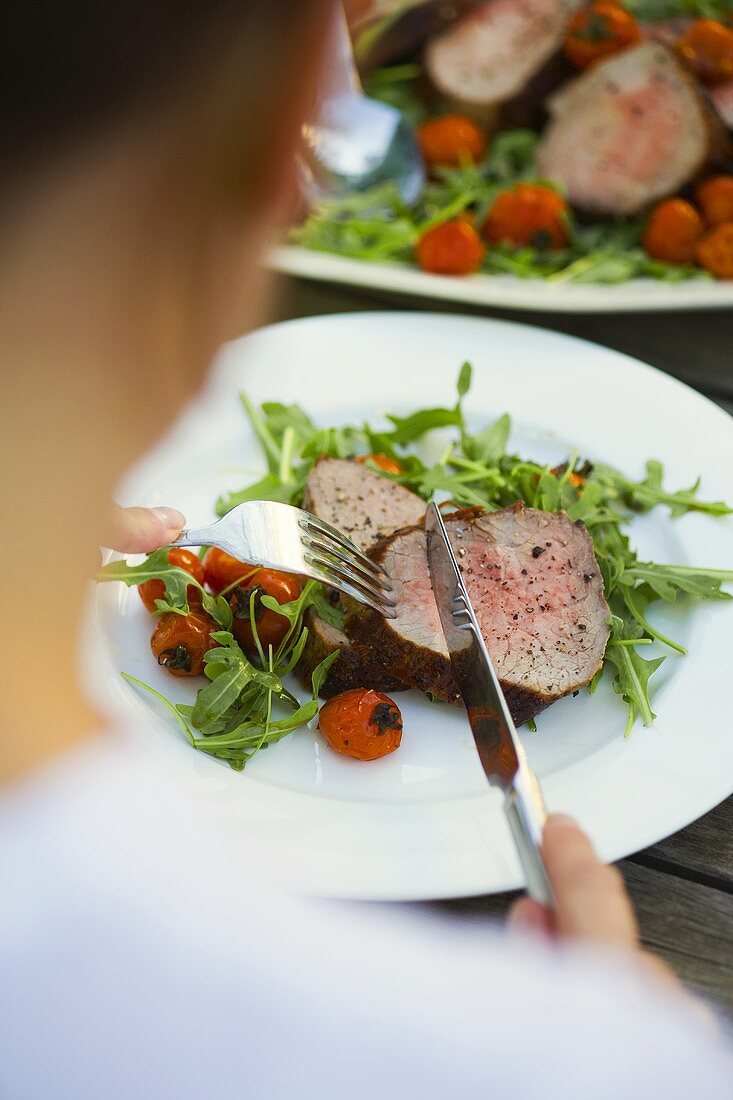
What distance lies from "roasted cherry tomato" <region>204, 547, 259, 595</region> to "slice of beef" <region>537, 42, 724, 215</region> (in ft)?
6.03

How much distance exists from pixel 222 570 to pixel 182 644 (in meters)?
0.18

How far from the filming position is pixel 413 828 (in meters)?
1.28

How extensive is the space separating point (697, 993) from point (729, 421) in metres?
1.15

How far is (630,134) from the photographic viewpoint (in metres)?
2.96

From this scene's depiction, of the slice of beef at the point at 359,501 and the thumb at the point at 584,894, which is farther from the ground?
the thumb at the point at 584,894

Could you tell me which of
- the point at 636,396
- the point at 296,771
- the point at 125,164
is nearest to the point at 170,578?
the point at 296,771

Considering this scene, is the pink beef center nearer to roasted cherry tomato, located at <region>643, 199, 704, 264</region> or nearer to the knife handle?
the knife handle

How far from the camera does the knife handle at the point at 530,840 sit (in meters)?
0.97

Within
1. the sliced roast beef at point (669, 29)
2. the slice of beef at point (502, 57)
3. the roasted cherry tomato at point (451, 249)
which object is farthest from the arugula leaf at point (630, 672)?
the sliced roast beef at point (669, 29)

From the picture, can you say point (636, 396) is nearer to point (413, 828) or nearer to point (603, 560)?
point (603, 560)

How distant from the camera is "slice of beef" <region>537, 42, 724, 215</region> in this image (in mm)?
2898

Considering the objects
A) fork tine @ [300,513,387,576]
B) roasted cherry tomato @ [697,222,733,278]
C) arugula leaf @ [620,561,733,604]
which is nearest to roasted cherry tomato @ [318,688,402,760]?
fork tine @ [300,513,387,576]

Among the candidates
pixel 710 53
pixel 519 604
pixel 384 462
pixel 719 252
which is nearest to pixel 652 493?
pixel 519 604

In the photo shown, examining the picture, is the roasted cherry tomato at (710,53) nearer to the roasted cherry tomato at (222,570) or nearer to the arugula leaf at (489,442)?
the arugula leaf at (489,442)
